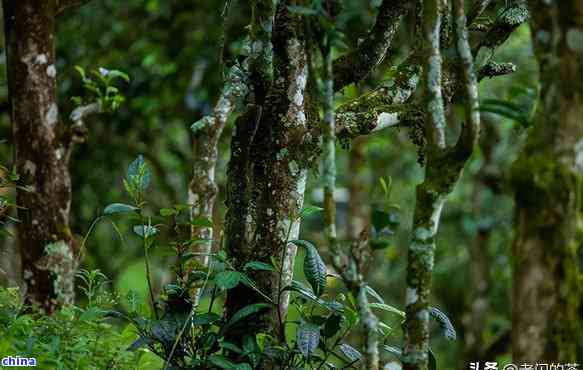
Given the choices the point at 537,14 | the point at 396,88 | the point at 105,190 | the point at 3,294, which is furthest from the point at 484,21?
the point at 105,190

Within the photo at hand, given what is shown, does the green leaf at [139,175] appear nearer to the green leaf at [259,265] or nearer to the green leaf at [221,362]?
the green leaf at [259,265]

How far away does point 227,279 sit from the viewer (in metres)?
2.40

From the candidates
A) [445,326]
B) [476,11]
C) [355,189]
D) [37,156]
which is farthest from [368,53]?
[355,189]

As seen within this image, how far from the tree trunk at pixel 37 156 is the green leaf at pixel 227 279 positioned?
1020mm

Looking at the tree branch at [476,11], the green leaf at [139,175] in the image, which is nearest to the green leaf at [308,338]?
the green leaf at [139,175]

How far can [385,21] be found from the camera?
288cm

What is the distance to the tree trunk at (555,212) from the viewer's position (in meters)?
1.82

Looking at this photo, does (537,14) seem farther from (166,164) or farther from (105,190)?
(166,164)

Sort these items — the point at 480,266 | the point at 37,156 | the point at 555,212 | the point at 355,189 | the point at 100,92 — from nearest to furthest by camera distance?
the point at 555,212
the point at 37,156
the point at 100,92
the point at 480,266
the point at 355,189

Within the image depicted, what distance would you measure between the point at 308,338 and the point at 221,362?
0.27 metres

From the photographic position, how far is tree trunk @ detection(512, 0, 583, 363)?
5.97 feet

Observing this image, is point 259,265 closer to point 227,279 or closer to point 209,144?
point 227,279

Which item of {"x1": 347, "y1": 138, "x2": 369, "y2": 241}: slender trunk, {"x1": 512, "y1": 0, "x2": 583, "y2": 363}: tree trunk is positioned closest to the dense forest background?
{"x1": 512, "y1": 0, "x2": 583, "y2": 363}: tree trunk

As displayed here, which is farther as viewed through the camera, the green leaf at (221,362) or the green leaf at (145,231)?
the green leaf at (145,231)
